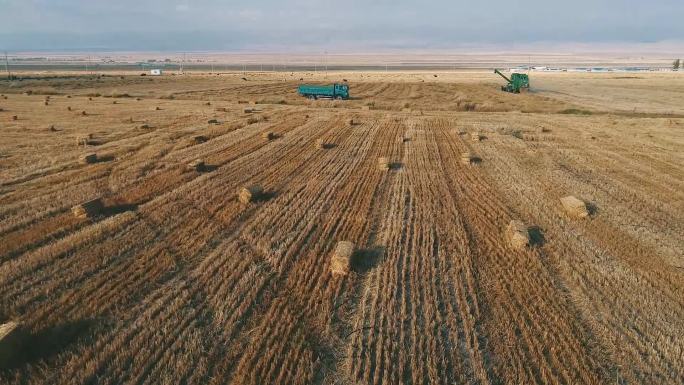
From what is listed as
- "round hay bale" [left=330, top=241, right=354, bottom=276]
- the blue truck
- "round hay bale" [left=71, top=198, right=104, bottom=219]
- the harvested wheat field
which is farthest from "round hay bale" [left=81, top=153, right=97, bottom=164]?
the blue truck

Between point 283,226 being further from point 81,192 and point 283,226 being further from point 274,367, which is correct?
point 81,192

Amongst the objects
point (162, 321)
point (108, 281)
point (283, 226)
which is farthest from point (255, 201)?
point (162, 321)

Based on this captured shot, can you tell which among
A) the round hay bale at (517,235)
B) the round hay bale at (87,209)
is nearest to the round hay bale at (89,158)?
the round hay bale at (87,209)

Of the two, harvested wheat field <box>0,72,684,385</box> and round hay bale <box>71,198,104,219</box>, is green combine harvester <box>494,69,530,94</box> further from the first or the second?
round hay bale <box>71,198,104,219</box>

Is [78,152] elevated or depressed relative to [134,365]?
elevated

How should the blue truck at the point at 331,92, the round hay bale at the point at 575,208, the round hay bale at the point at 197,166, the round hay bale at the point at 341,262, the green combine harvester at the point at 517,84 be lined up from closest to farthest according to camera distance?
1. the round hay bale at the point at 341,262
2. the round hay bale at the point at 575,208
3. the round hay bale at the point at 197,166
4. the blue truck at the point at 331,92
5. the green combine harvester at the point at 517,84

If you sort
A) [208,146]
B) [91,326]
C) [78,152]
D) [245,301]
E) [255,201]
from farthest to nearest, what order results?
[208,146], [78,152], [255,201], [245,301], [91,326]

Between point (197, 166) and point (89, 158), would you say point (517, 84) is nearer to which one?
point (197, 166)

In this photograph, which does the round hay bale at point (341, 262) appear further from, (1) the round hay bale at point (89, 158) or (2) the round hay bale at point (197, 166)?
(1) the round hay bale at point (89, 158)
